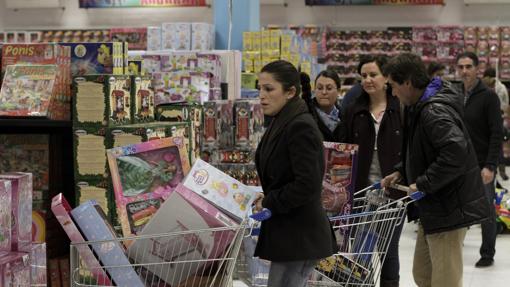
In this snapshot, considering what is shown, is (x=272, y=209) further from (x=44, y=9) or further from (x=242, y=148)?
(x=44, y=9)

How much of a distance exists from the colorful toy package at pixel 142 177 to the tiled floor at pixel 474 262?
9.23ft

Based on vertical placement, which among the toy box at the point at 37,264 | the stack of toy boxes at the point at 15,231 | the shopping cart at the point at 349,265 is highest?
the stack of toy boxes at the point at 15,231

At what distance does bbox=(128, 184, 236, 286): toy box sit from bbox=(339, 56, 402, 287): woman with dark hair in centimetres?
211

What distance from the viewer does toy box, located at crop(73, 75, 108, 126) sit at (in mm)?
3562

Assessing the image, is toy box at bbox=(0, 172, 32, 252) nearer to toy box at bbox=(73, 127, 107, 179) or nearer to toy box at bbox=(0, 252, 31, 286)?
toy box at bbox=(0, 252, 31, 286)

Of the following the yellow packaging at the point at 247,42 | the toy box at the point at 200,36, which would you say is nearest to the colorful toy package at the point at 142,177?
the yellow packaging at the point at 247,42

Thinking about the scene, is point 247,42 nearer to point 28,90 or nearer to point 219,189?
point 28,90

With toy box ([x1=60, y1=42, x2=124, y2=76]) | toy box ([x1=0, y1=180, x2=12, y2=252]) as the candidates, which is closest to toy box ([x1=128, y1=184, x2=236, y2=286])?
toy box ([x1=0, y1=180, x2=12, y2=252])

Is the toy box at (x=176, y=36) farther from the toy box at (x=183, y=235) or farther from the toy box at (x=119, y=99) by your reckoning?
the toy box at (x=183, y=235)

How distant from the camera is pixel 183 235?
2.71 m

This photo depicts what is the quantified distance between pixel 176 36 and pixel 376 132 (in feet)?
15.7

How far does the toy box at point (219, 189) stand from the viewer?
276 centimetres

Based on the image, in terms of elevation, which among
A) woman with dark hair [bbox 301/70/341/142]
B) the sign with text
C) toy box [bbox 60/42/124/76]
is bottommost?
woman with dark hair [bbox 301/70/341/142]

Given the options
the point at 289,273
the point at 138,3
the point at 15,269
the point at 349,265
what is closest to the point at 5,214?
the point at 15,269
